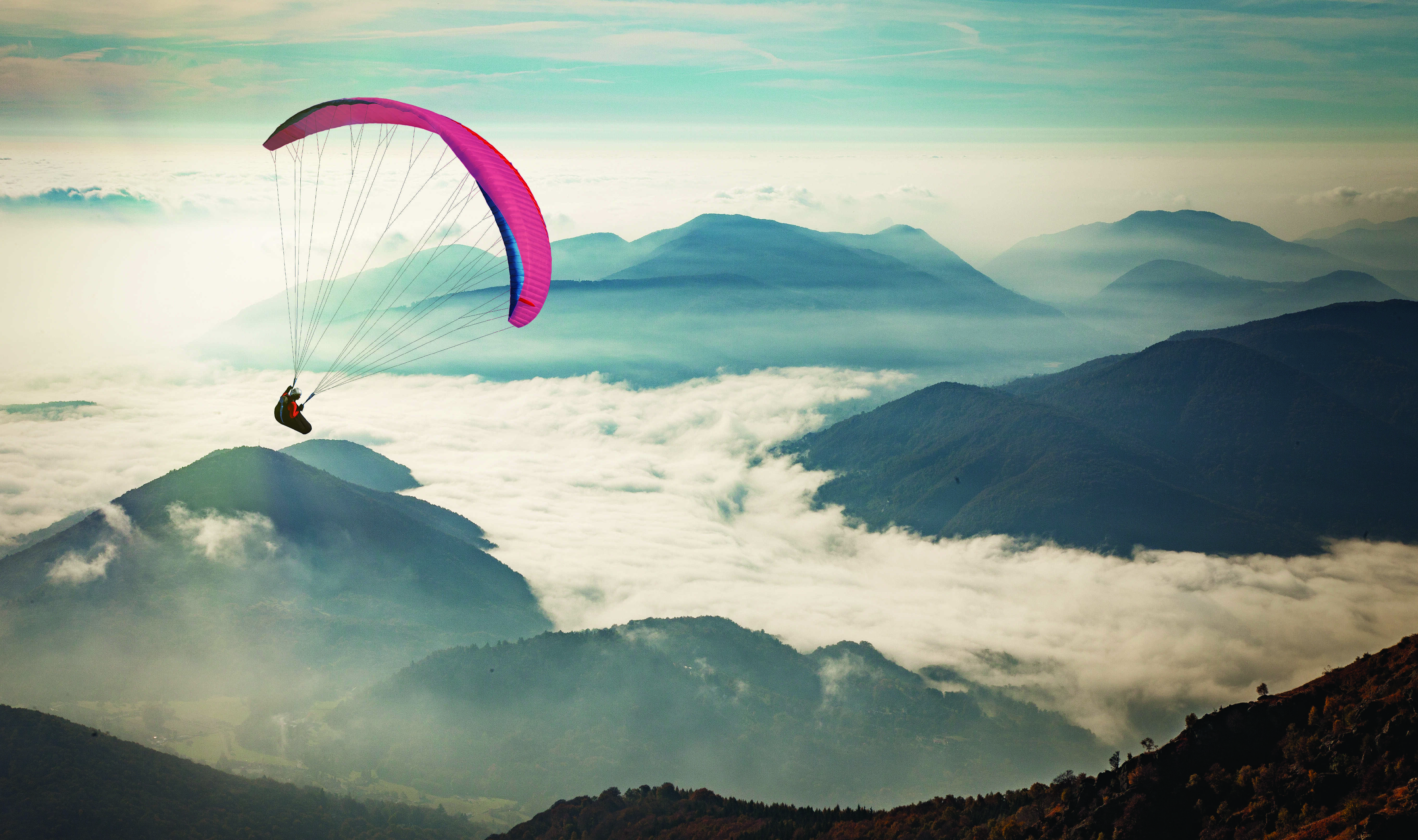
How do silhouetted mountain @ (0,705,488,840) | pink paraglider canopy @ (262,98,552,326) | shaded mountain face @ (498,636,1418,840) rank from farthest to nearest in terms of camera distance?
1. silhouetted mountain @ (0,705,488,840)
2. pink paraglider canopy @ (262,98,552,326)
3. shaded mountain face @ (498,636,1418,840)

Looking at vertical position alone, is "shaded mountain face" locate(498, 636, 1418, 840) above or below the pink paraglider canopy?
below

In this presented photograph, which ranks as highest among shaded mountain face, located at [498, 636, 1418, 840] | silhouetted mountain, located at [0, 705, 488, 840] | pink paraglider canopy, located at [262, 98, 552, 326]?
pink paraglider canopy, located at [262, 98, 552, 326]

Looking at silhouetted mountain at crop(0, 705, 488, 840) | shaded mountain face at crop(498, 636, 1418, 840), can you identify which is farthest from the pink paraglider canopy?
silhouetted mountain at crop(0, 705, 488, 840)

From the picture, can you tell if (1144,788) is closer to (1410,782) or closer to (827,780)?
(1410,782)

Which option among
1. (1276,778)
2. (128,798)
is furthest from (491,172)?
(128,798)

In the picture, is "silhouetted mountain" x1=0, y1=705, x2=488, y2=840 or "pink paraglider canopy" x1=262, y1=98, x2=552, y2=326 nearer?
"pink paraglider canopy" x1=262, y1=98, x2=552, y2=326

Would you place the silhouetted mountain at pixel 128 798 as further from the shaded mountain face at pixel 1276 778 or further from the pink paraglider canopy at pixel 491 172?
the pink paraglider canopy at pixel 491 172

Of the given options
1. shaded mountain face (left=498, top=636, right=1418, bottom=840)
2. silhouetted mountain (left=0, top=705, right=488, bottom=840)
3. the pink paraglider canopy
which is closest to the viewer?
shaded mountain face (left=498, top=636, right=1418, bottom=840)

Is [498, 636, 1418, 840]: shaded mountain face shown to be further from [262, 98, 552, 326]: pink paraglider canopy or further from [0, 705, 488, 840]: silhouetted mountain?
[0, 705, 488, 840]: silhouetted mountain
